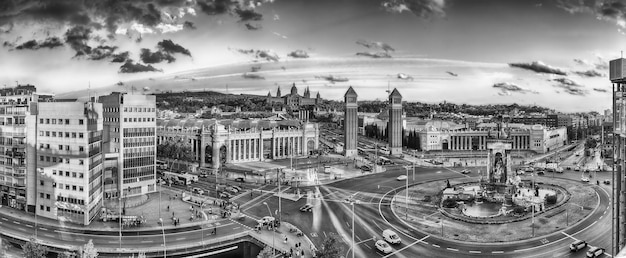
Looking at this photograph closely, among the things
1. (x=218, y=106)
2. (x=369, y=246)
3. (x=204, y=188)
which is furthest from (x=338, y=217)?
(x=218, y=106)

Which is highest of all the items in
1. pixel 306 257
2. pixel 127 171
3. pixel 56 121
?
pixel 56 121

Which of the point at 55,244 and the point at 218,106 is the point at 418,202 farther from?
the point at 218,106

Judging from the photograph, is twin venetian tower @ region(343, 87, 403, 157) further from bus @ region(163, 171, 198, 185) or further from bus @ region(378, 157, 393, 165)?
bus @ region(163, 171, 198, 185)

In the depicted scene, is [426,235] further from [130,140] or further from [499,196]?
[130,140]

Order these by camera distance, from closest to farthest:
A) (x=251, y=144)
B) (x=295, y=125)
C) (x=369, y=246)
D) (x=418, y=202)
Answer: (x=369, y=246) < (x=418, y=202) < (x=251, y=144) < (x=295, y=125)

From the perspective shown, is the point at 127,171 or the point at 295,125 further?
the point at 295,125

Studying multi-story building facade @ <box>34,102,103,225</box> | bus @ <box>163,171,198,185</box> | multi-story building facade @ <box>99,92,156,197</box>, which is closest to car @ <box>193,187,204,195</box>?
multi-story building facade @ <box>99,92,156,197</box>
